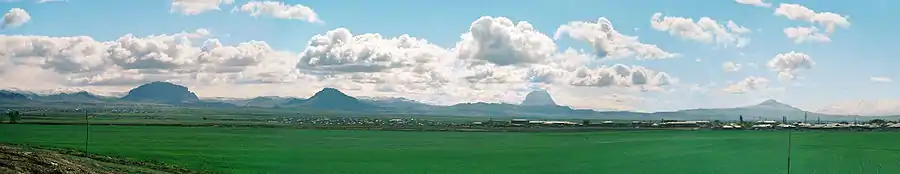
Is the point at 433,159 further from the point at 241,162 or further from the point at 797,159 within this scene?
the point at 797,159

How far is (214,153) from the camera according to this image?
67.2 metres

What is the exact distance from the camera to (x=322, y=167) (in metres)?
54.9

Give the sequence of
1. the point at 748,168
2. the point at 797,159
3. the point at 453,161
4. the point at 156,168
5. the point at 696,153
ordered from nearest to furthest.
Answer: the point at 156,168 → the point at 748,168 → the point at 453,161 → the point at 797,159 → the point at 696,153

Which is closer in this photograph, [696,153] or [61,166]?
[61,166]

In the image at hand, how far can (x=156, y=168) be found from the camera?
40844 millimetres

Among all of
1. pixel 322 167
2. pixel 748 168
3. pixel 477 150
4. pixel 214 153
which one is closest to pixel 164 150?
pixel 214 153

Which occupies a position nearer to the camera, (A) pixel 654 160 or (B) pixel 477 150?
(A) pixel 654 160

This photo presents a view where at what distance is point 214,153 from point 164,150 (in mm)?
5904

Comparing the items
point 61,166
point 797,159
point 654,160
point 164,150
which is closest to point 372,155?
point 164,150

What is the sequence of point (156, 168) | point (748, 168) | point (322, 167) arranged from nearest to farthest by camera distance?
point (156, 168) < point (322, 167) < point (748, 168)

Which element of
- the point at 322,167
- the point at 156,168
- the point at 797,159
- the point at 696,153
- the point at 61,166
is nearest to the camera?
the point at 61,166

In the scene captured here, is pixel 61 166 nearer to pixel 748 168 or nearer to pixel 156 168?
pixel 156 168

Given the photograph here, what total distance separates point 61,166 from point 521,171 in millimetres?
31569

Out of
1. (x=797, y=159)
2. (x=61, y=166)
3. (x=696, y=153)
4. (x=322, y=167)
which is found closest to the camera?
(x=61, y=166)
